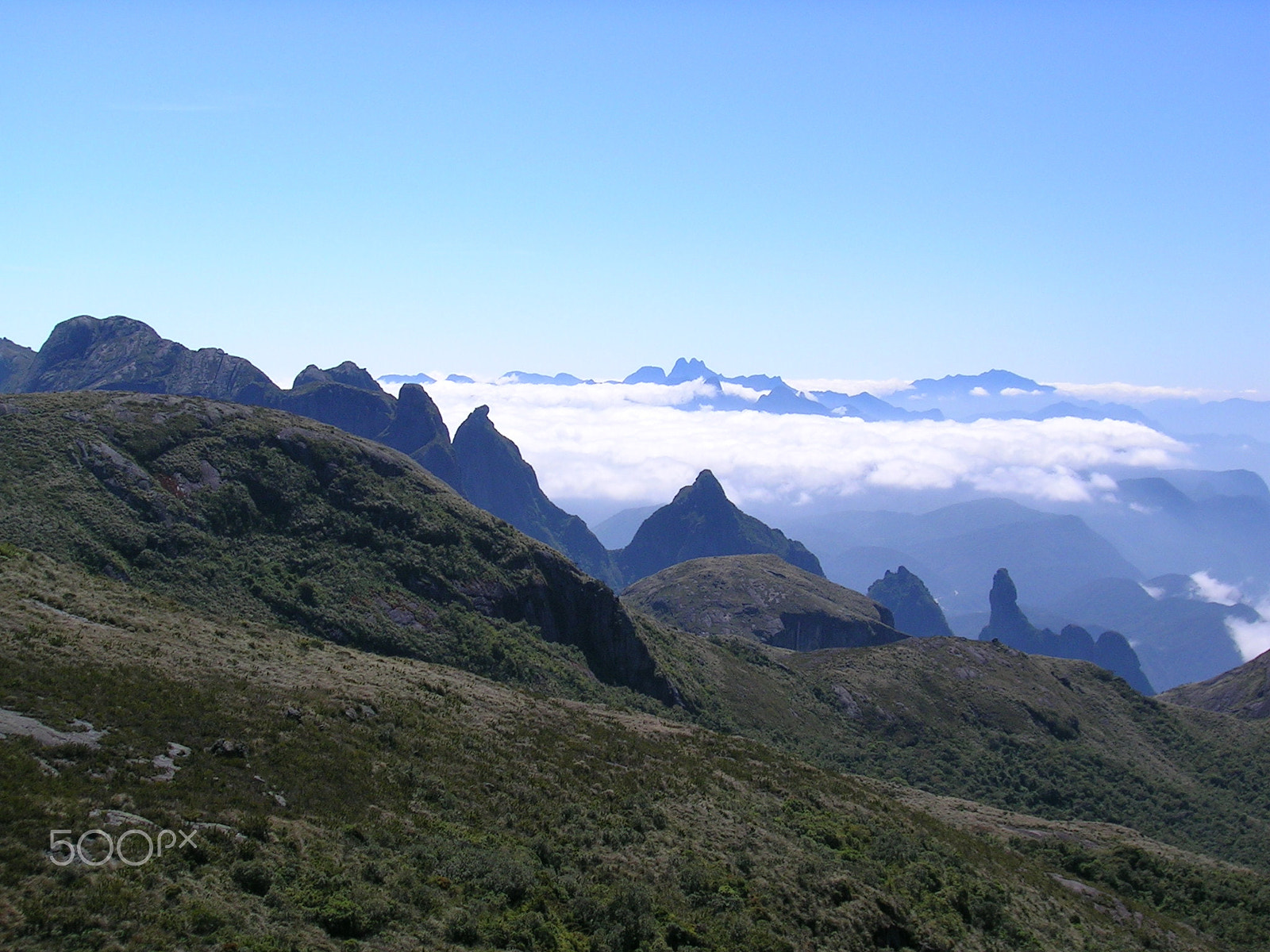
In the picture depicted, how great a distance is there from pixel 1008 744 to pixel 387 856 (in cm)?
13298

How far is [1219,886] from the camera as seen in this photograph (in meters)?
65.1

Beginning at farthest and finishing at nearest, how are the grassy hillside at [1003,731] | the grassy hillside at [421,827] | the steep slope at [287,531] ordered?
the grassy hillside at [1003,731], the steep slope at [287,531], the grassy hillside at [421,827]

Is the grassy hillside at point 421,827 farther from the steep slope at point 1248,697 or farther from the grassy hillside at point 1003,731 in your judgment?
the steep slope at point 1248,697

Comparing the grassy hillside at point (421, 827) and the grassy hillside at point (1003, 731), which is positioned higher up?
the grassy hillside at point (421, 827)

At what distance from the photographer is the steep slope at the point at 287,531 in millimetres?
80375

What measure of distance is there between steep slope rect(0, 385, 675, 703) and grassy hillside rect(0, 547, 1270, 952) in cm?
2385

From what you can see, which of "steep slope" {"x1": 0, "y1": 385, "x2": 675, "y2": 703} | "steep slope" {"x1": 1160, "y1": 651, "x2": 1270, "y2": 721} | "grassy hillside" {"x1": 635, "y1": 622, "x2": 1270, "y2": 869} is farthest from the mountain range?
"steep slope" {"x1": 1160, "y1": 651, "x2": 1270, "y2": 721}

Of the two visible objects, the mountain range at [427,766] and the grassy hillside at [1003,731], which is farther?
the grassy hillside at [1003,731]

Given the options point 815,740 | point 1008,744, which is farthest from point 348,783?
point 1008,744

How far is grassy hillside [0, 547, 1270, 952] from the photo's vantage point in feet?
74.5

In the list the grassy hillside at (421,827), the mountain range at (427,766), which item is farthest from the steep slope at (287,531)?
the grassy hillside at (421,827)

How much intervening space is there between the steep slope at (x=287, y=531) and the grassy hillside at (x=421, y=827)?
23.8 metres

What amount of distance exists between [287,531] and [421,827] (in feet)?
244

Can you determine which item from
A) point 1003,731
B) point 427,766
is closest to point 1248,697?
point 1003,731
